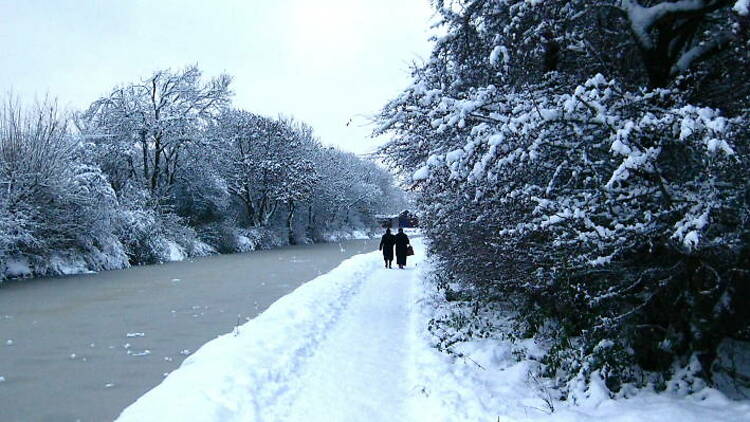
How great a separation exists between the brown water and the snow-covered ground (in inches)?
33.6

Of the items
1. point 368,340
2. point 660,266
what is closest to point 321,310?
point 368,340

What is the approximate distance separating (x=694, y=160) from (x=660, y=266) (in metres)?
1.12

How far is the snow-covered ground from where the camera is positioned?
476 centimetres

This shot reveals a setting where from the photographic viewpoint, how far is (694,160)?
13.3ft

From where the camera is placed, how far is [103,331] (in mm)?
9820

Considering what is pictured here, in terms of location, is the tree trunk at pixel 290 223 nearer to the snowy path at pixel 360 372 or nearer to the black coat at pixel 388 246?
the black coat at pixel 388 246

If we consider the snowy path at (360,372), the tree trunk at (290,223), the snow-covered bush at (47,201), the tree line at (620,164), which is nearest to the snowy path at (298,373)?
the snowy path at (360,372)

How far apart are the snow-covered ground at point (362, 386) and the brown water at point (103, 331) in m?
0.85

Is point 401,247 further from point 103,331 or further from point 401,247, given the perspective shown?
point 103,331

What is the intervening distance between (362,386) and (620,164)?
12.3 feet

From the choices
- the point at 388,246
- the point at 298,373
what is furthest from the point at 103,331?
the point at 388,246

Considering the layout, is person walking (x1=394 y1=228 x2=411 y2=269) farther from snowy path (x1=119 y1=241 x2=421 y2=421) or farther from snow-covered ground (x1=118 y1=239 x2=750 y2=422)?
snow-covered ground (x1=118 y1=239 x2=750 y2=422)

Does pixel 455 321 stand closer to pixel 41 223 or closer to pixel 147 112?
pixel 41 223

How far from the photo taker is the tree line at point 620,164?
385 centimetres
